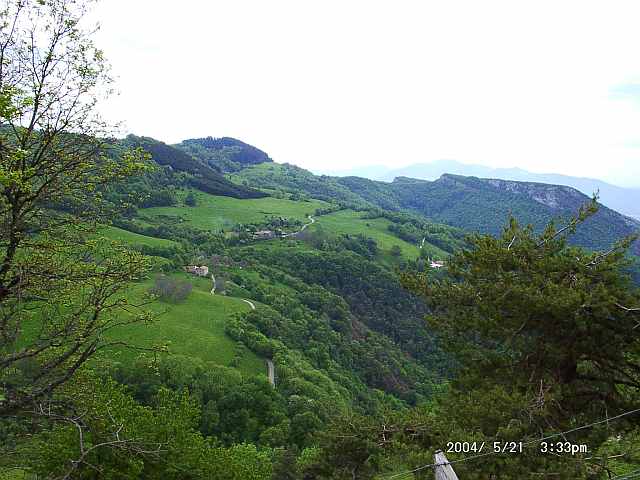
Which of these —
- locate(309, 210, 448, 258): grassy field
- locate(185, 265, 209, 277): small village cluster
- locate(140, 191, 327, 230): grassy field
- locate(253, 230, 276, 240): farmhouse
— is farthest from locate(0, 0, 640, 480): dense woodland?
locate(309, 210, 448, 258): grassy field

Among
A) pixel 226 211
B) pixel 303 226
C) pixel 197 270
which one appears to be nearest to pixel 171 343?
pixel 197 270

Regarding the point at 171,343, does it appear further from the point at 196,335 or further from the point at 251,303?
the point at 251,303

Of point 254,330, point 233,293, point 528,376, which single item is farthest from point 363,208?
point 528,376

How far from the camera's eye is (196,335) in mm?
Answer: 55406

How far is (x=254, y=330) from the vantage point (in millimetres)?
60656

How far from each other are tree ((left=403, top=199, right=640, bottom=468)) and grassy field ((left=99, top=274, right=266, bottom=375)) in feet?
136

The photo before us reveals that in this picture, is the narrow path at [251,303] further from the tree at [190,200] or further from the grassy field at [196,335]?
the tree at [190,200]

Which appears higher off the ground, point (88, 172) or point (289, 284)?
point (88, 172)

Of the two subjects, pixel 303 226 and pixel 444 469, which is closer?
pixel 444 469

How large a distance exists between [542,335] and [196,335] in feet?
165

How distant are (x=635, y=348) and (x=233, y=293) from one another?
70.4 m

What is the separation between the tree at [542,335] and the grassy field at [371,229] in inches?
4123

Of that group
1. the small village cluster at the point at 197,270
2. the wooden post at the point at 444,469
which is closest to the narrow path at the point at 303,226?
the small village cluster at the point at 197,270

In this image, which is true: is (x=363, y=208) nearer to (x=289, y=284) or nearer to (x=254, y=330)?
(x=289, y=284)
